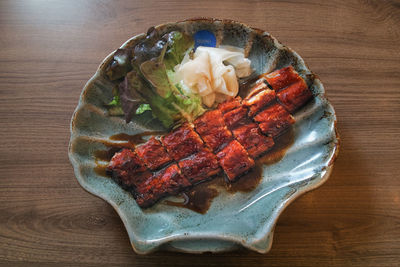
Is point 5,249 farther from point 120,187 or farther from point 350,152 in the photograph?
point 350,152

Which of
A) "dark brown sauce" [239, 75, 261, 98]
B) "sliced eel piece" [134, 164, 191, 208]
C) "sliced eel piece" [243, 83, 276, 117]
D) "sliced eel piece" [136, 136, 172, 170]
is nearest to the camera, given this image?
"sliced eel piece" [134, 164, 191, 208]

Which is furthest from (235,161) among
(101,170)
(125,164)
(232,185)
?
(101,170)

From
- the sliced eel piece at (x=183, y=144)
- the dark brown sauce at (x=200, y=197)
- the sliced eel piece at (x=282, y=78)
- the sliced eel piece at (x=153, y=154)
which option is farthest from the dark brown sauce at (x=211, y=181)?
the sliced eel piece at (x=282, y=78)

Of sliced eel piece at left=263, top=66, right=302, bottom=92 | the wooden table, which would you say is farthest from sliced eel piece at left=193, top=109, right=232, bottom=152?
the wooden table

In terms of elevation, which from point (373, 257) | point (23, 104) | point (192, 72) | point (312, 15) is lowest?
point (373, 257)

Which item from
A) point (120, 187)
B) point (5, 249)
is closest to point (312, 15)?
point (120, 187)

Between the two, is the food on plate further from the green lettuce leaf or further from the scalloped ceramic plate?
the scalloped ceramic plate
